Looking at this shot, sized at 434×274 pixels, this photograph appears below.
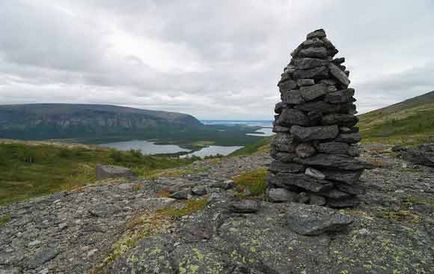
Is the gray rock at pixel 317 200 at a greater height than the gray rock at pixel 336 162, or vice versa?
the gray rock at pixel 336 162

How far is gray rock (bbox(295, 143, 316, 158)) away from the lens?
15758 millimetres

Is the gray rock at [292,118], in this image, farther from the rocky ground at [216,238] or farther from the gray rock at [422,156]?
the gray rock at [422,156]

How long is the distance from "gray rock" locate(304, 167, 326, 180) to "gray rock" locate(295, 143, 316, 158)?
0.60 meters

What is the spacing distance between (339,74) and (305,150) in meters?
3.51

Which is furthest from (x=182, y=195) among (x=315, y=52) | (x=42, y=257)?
(x=315, y=52)

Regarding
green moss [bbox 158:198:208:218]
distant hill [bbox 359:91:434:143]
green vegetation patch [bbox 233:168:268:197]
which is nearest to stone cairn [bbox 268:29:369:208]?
green vegetation patch [bbox 233:168:268:197]

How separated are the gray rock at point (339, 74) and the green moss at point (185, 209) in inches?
303

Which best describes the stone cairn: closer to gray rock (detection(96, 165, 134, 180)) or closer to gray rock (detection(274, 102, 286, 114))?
gray rock (detection(274, 102, 286, 114))

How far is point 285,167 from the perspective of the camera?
1644 centimetres

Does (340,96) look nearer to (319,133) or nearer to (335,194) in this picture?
(319,133)

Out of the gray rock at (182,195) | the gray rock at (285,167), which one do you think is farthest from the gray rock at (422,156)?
the gray rock at (182,195)

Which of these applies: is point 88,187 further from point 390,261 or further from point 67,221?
point 390,261

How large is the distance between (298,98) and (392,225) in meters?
6.13

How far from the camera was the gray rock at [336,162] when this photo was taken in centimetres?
1523
